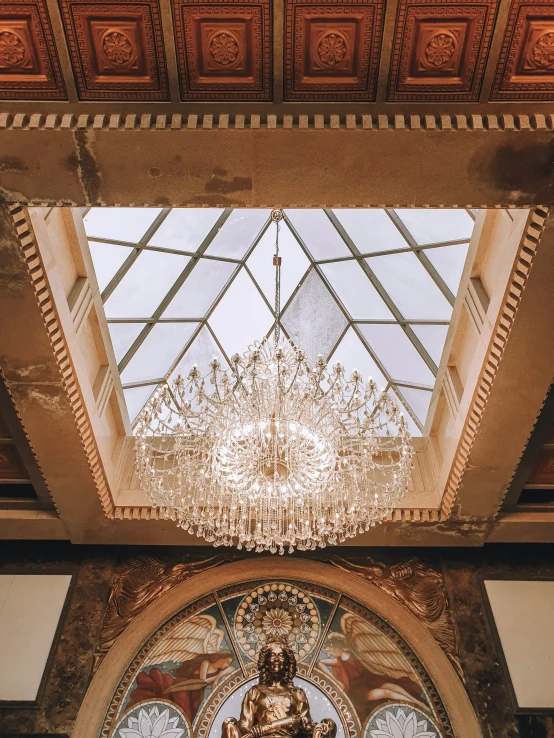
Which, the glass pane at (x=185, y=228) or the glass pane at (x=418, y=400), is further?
the glass pane at (x=418, y=400)

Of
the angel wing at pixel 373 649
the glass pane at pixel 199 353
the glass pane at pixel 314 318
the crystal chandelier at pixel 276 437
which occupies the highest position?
the glass pane at pixel 314 318

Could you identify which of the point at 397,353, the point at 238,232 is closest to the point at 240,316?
the point at 238,232

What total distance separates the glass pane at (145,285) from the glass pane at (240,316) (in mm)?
737

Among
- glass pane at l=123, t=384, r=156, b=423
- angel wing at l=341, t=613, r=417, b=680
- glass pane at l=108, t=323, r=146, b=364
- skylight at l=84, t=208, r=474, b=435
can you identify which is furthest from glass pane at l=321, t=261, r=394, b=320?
angel wing at l=341, t=613, r=417, b=680

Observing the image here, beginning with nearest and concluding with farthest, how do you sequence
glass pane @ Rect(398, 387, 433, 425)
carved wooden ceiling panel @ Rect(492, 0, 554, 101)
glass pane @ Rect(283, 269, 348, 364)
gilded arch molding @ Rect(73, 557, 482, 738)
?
carved wooden ceiling panel @ Rect(492, 0, 554, 101)
gilded arch molding @ Rect(73, 557, 482, 738)
glass pane @ Rect(283, 269, 348, 364)
glass pane @ Rect(398, 387, 433, 425)

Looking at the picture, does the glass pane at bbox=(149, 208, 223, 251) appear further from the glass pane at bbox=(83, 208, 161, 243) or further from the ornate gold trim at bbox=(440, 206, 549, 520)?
the ornate gold trim at bbox=(440, 206, 549, 520)

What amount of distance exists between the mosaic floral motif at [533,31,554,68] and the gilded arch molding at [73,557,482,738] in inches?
211

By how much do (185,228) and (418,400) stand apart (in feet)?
10.3

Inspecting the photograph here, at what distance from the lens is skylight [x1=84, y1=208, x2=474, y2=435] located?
6512 mm

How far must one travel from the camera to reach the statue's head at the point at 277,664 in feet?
21.1

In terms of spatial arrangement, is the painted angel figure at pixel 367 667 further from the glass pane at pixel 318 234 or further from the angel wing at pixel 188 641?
the glass pane at pixel 318 234

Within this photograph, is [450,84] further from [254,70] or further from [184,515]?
[184,515]

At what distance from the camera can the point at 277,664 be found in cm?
641

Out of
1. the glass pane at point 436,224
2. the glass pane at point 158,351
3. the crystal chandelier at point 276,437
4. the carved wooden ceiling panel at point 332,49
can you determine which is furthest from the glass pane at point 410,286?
the carved wooden ceiling panel at point 332,49
